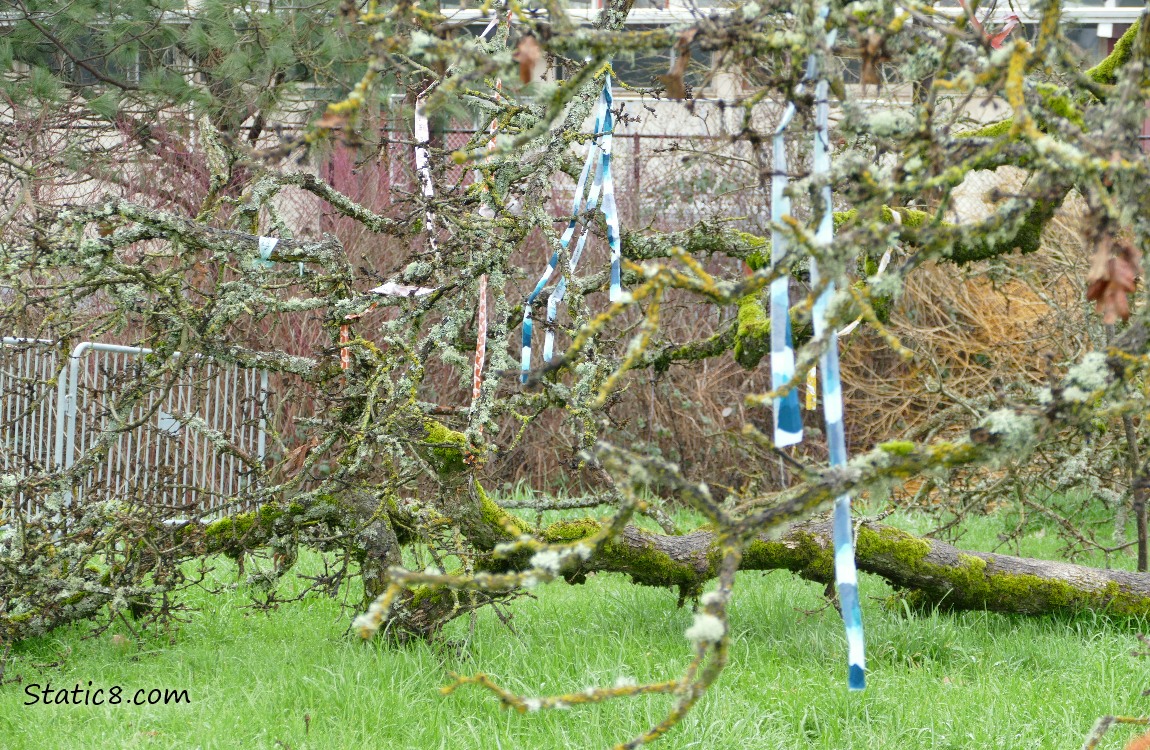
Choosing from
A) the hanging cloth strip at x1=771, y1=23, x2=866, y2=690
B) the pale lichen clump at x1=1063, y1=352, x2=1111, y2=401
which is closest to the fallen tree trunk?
the hanging cloth strip at x1=771, y1=23, x2=866, y2=690

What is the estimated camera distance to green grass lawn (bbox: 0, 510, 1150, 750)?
3.31m

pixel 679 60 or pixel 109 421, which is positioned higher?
pixel 679 60

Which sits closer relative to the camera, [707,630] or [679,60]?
[707,630]

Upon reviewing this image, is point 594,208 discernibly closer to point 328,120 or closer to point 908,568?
point 328,120

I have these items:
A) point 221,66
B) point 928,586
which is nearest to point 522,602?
point 928,586

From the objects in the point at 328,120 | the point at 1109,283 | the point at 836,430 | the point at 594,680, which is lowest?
the point at 594,680

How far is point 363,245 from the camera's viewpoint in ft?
27.6

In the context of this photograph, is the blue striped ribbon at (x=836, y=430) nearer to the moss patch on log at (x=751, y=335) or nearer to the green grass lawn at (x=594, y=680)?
the moss patch on log at (x=751, y=335)

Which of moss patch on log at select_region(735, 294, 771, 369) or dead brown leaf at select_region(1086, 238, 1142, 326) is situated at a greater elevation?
dead brown leaf at select_region(1086, 238, 1142, 326)

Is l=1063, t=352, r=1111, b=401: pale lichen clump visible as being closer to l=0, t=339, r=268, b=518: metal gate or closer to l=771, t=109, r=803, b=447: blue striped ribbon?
l=771, t=109, r=803, b=447: blue striped ribbon

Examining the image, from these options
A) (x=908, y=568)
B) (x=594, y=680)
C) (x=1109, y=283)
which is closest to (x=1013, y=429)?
(x=1109, y=283)

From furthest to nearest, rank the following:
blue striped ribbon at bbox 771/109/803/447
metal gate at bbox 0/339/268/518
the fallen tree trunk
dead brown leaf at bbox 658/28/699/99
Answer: metal gate at bbox 0/339/268/518, the fallen tree trunk, blue striped ribbon at bbox 771/109/803/447, dead brown leaf at bbox 658/28/699/99

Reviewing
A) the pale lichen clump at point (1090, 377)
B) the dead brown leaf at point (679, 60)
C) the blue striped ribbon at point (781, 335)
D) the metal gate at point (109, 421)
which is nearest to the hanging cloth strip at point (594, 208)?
the blue striped ribbon at point (781, 335)

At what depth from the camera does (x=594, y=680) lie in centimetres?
370
